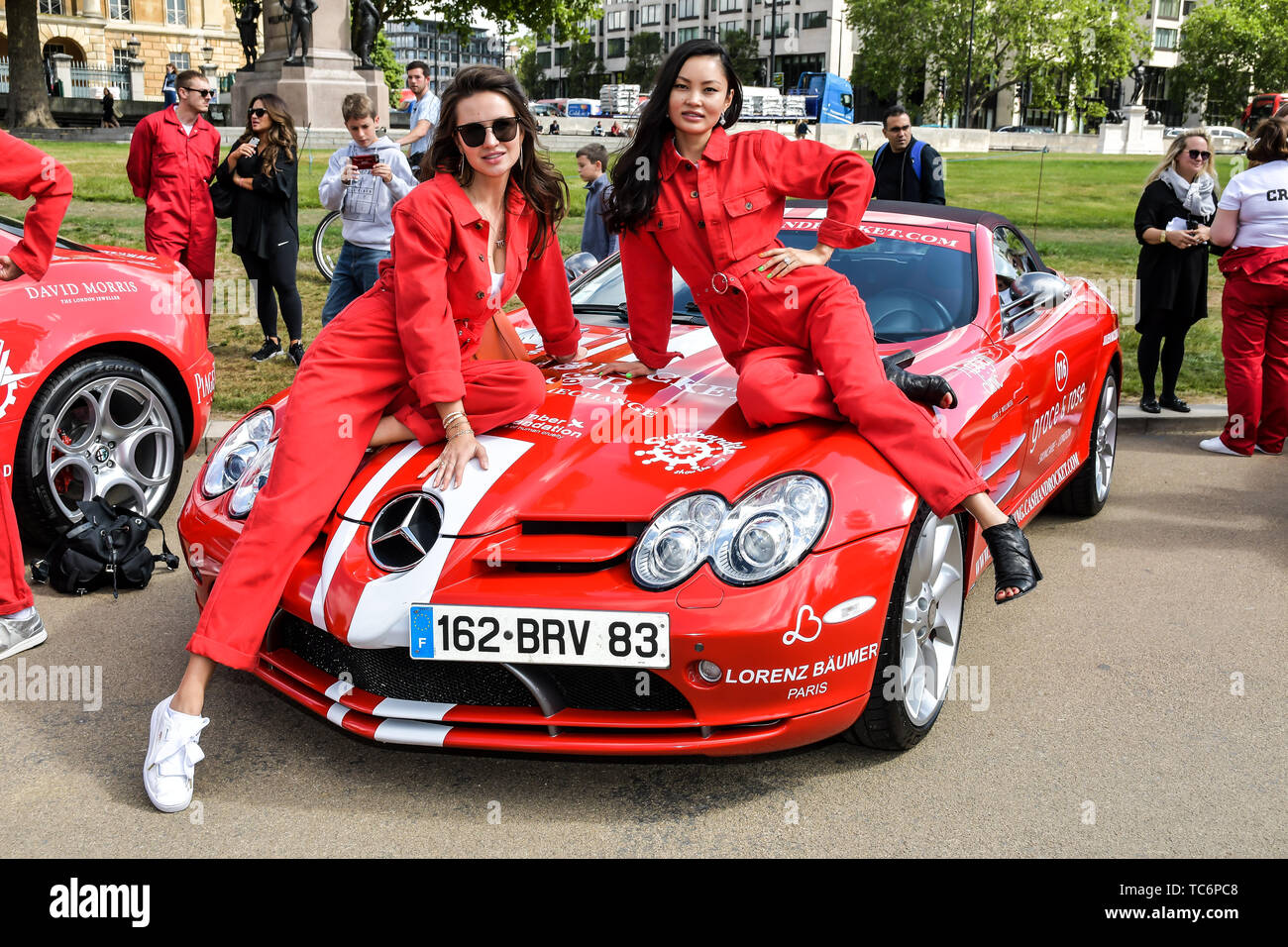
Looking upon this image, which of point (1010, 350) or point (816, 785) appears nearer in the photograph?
point (816, 785)

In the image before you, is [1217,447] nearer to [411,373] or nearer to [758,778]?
[758,778]

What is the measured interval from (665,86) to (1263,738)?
2.58 meters

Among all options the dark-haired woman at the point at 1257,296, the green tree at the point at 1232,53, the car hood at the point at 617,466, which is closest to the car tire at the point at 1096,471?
the dark-haired woman at the point at 1257,296

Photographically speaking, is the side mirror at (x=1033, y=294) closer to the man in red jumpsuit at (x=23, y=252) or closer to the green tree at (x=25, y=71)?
the man in red jumpsuit at (x=23, y=252)

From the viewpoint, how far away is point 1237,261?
685 cm

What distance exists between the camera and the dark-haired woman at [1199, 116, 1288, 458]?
22.0 ft

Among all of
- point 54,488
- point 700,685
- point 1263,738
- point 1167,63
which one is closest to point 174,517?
point 54,488

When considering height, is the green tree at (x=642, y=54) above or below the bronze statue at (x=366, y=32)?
above

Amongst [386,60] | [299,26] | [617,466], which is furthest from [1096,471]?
[386,60]

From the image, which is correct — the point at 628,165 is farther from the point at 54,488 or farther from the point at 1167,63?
the point at 1167,63

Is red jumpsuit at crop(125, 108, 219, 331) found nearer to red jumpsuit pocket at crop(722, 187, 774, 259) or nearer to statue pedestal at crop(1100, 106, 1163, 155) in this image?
red jumpsuit pocket at crop(722, 187, 774, 259)

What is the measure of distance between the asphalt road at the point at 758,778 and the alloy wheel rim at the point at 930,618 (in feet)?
0.55

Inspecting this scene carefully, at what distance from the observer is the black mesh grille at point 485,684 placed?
9.80ft

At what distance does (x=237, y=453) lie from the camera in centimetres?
386
